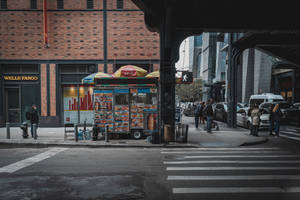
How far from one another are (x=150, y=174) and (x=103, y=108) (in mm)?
6294

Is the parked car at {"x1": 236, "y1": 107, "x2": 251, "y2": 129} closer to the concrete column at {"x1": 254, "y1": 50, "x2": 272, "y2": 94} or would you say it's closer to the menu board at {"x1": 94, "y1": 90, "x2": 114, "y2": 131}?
the menu board at {"x1": 94, "y1": 90, "x2": 114, "y2": 131}

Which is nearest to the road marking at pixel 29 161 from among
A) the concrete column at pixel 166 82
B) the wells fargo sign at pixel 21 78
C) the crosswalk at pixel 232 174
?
the crosswalk at pixel 232 174

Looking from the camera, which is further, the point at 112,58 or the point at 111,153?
the point at 112,58

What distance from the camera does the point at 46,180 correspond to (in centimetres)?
548

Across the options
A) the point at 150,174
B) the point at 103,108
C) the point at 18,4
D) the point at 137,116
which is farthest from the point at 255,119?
the point at 18,4

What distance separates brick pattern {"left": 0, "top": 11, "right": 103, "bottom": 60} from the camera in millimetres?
15891

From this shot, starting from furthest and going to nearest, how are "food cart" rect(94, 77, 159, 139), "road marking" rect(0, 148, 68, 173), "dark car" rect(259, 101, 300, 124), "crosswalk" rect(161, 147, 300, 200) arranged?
"dark car" rect(259, 101, 300, 124)
"food cart" rect(94, 77, 159, 139)
"road marking" rect(0, 148, 68, 173)
"crosswalk" rect(161, 147, 300, 200)

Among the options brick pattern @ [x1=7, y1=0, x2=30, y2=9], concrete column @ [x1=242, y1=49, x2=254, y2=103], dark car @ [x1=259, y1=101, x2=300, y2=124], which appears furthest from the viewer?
concrete column @ [x1=242, y1=49, x2=254, y2=103]

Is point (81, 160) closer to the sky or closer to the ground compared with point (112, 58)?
closer to the ground

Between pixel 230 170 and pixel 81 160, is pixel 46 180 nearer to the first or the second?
pixel 81 160

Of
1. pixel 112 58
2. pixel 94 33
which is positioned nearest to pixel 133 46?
pixel 112 58

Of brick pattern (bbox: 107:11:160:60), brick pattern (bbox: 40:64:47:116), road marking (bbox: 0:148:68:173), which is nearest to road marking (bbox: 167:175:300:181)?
road marking (bbox: 0:148:68:173)

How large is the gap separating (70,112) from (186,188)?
13.5 metres

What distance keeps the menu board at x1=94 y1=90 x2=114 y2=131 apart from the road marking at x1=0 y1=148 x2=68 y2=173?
262cm
